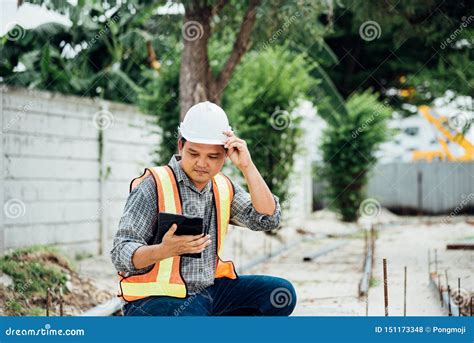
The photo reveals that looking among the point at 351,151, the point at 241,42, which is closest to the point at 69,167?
the point at 241,42

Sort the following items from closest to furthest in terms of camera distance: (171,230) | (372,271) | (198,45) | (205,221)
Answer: (171,230) < (205,221) < (198,45) < (372,271)

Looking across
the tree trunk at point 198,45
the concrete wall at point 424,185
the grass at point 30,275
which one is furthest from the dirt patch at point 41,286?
the concrete wall at point 424,185

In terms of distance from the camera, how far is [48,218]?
793 centimetres

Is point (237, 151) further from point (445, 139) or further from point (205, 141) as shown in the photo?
point (445, 139)

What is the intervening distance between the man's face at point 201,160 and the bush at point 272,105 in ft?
23.3

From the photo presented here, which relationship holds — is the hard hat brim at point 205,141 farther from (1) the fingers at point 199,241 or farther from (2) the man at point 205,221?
(1) the fingers at point 199,241

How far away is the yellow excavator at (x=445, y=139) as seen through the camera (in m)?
11.5

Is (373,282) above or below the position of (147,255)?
above

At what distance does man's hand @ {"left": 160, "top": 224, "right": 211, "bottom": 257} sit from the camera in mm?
2701

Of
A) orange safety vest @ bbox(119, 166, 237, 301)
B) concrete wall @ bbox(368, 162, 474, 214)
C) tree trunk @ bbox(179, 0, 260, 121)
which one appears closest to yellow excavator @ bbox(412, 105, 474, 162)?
concrete wall @ bbox(368, 162, 474, 214)

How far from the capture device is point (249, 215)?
317 centimetres

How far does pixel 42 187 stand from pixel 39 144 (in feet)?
1.54

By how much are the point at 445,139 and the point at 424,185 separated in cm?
166
